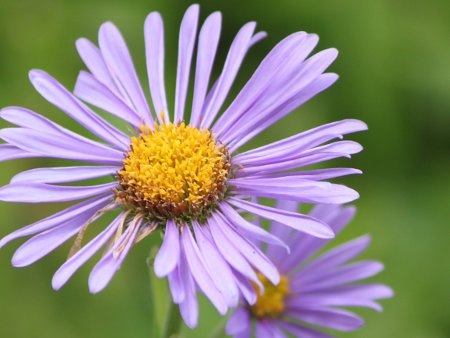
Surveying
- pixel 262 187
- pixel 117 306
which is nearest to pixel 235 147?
pixel 262 187

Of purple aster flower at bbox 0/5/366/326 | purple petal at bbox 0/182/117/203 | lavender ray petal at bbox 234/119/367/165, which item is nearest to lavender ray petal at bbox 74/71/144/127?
purple aster flower at bbox 0/5/366/326

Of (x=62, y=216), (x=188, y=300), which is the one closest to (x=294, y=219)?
(x=188, y=300)

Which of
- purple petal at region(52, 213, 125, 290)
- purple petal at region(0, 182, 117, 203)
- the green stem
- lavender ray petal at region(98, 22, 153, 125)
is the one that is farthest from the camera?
lavender ray petal at region(98, 22, 153, 125)

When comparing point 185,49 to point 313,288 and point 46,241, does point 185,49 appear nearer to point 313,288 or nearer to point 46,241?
point 46,241

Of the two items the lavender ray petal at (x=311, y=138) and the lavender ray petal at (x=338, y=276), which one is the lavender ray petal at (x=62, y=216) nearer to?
the lavender ray petal at (x=311, y=138)

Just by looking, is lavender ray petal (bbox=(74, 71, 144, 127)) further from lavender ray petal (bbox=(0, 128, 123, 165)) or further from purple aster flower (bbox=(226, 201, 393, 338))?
purple aster flower (bbox=(226, 201, 393, 338))

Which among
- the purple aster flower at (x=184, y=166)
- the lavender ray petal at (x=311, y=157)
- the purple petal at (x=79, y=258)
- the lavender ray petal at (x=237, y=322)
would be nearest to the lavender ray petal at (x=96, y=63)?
the purple aster flower at (x=184, y=166)
